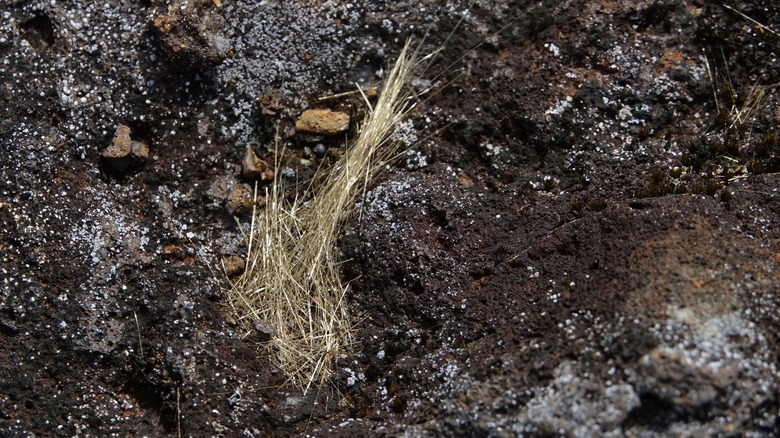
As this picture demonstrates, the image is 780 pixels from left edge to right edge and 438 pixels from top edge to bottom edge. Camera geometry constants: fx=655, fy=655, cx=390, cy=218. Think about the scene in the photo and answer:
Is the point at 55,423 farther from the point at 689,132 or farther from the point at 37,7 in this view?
the point at 689,132

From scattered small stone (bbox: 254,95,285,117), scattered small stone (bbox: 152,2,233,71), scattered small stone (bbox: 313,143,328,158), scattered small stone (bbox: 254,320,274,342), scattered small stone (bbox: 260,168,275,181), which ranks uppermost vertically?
scattered small stone (bbox: 152,2,233,71)

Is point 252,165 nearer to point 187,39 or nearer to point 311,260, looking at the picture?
point 311,260

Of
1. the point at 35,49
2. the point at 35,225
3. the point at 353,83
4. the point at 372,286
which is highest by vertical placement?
the point at 35,49

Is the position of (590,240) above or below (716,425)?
above

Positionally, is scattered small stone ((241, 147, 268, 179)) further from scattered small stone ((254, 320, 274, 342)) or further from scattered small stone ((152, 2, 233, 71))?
scattered small stone ((254, 320, 274, 342))

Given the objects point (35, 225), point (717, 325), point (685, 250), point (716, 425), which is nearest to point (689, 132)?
point (685, 250)

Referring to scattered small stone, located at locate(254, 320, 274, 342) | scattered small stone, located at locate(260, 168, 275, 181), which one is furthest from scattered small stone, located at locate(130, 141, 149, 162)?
scattered small stone, located at locate(254, 320, 274, 342)

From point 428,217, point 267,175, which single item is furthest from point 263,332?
point 428,217
